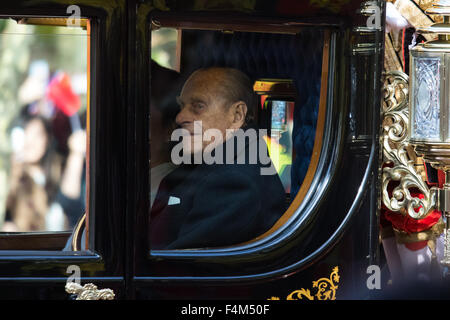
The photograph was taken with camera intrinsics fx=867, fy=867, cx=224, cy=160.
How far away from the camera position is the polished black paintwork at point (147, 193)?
1.99 metres

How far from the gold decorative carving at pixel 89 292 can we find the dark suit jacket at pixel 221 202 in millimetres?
223

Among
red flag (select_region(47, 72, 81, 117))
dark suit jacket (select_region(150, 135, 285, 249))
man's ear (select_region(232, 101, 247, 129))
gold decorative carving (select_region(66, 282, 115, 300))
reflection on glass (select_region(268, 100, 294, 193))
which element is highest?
red flag (select_region(47, 72, 81, 117))

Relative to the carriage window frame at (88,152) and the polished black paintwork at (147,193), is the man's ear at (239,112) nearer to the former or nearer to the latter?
the polished black paintwork at (147,193)

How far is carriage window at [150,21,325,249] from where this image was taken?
2.09 metres

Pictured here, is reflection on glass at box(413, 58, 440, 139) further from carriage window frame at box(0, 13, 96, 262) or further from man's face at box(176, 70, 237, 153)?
carriage window frame at box(0, 13, 96, 262)

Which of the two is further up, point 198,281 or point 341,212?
point 341,212

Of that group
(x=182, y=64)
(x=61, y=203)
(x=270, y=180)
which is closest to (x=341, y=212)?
(x=270, y=180)

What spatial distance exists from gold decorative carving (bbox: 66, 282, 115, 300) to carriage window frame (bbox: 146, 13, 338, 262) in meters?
0.13

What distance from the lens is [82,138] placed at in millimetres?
2055

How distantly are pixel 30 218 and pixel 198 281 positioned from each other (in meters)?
0.45

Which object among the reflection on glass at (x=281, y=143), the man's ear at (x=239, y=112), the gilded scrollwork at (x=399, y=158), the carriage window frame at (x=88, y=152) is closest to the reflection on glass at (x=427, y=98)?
the gilded scrollwork at (x=399, y=158)

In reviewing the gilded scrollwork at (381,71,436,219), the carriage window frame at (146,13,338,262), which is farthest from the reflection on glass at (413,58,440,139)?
the carriage window frame at (146,13,338,262)

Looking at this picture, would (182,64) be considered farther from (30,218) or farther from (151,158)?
(30,218)
